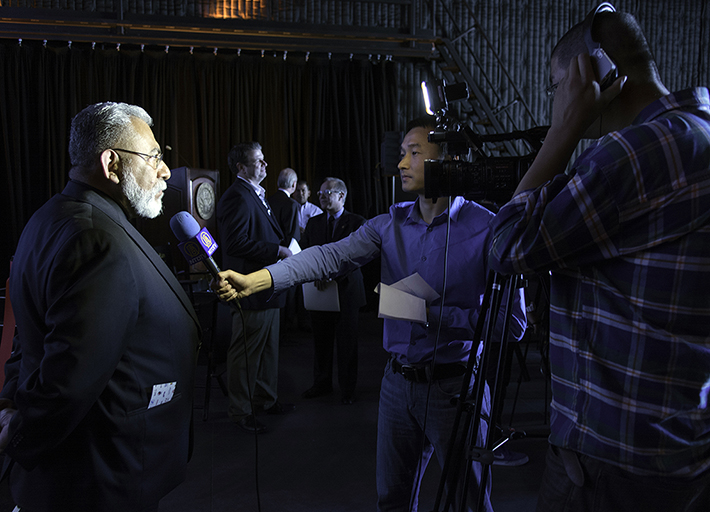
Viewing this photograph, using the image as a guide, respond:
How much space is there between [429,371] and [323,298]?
7.55ft

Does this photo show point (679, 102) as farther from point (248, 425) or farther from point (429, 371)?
point (248, 425)

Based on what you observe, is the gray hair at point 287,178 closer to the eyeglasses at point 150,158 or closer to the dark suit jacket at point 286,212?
the dark suit jacket at point 286,212

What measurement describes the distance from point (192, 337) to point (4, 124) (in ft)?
21.1

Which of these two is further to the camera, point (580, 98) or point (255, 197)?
point (255, 197)

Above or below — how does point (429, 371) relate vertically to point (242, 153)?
below

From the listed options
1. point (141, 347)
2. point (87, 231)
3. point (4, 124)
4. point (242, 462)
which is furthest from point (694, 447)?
point (4, 124)

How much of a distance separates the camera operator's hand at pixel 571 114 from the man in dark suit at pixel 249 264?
2.49 metres

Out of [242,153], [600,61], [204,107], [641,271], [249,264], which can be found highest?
→ [204,107]

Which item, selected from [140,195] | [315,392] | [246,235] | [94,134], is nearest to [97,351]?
[140,195]

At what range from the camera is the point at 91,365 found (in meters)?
1.08

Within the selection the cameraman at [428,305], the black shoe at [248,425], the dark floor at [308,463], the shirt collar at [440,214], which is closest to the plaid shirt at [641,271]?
the cameraman at [428,305]

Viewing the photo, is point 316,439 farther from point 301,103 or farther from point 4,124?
point 4,124

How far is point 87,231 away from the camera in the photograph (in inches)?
44.8

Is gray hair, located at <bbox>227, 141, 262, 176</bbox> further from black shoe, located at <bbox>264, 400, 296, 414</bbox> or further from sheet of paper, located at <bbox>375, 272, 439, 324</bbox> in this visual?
sheet of paper, located at <bbox>375, 272, 439, 324</bbox>
